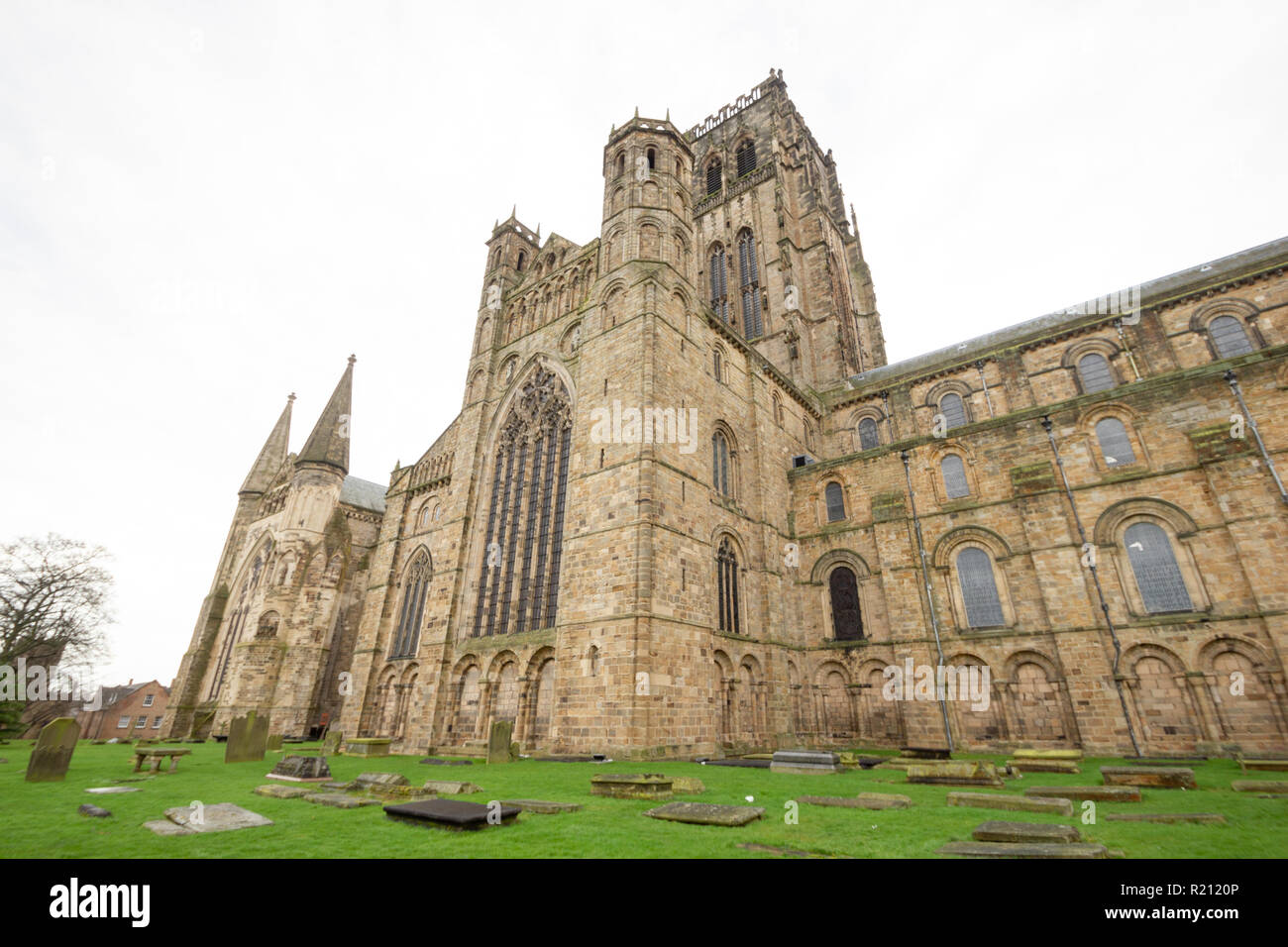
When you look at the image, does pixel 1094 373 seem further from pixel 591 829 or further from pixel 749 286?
pixel 591 829

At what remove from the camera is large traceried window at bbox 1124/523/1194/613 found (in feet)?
52.0

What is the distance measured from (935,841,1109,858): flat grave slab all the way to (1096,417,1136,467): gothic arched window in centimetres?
1772

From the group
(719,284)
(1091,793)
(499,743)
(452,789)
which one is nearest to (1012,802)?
(1091,793)

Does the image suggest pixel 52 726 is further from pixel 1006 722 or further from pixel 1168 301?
pixel 1168 301

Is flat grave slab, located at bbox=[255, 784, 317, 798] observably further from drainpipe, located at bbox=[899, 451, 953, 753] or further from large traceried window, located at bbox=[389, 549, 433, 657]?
drainpipe, located at bbox=[899, 451, 953, 753]

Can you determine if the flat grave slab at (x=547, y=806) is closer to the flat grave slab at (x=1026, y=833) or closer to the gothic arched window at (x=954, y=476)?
Result: the flat grave slab at (x=1026, y=833)

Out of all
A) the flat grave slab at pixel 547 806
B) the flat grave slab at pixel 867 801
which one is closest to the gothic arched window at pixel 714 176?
the flat grave slab at pixel 867 801

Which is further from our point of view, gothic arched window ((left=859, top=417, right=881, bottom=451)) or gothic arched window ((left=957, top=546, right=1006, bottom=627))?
gothic arched window ((left=859, top=417, right=881, bottom=451))

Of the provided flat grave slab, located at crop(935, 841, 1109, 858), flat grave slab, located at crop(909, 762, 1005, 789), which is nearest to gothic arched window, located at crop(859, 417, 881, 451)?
flat grave slab, located at crop(909, 762, 1005, 789)

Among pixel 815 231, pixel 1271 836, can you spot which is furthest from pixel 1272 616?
pixel 815 231

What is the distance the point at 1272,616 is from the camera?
14.1m
